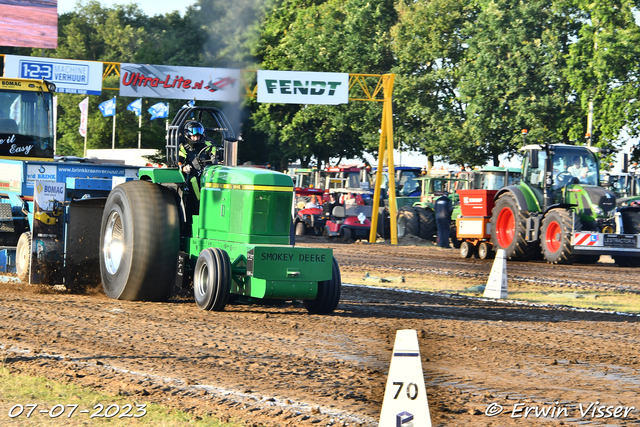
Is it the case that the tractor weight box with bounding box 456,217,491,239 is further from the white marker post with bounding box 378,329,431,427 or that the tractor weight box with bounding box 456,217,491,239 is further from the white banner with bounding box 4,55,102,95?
the white marker post with bounding box 378,329,431,427

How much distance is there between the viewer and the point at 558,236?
19938 millimetres

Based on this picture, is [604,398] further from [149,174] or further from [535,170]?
[535,170]

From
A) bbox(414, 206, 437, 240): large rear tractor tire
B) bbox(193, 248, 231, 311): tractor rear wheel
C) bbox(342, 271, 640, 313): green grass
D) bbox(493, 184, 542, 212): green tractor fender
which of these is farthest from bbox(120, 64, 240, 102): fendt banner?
bbox(193, 248, 231, 311): tractor rear wheel

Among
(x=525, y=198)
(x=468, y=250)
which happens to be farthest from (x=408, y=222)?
(x=525, y=198)

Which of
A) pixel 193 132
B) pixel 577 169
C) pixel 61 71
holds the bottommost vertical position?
pixel 193 132

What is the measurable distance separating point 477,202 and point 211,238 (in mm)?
14001

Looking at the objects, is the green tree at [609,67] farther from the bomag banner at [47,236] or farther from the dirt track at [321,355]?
the bomag banner at [47,236]

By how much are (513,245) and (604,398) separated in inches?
604

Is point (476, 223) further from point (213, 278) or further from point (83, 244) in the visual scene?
point (213, 278)

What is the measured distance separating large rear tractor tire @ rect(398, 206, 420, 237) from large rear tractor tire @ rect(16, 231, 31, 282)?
17.8m

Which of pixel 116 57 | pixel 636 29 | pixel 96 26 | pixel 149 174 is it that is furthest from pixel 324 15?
pixel 149 174

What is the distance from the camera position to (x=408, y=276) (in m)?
16.2

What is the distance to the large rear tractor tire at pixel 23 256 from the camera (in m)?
11.5

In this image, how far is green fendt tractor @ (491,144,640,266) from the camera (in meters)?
19.3
